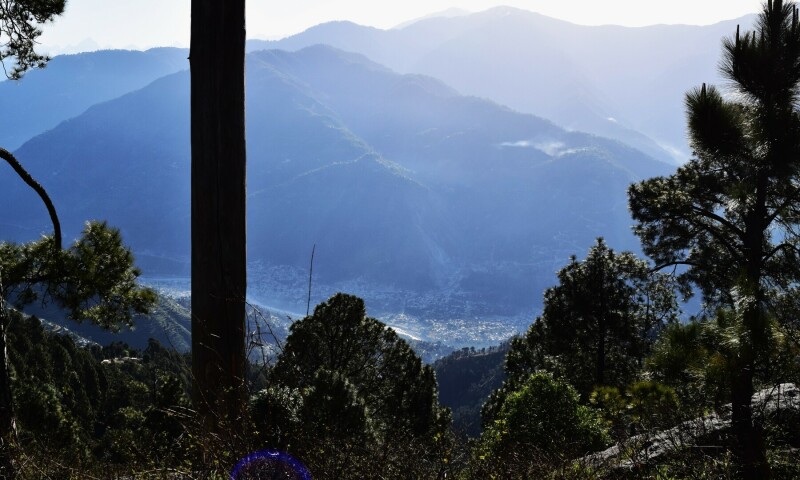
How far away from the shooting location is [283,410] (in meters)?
2.97

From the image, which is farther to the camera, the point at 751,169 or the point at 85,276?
the point at 751,169

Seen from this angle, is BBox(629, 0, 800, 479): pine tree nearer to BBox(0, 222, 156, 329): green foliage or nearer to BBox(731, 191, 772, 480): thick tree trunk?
BBox(731, 191, 772, 480): thick tree trunk

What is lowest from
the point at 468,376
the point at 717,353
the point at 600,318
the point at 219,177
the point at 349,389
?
the point at 468,376

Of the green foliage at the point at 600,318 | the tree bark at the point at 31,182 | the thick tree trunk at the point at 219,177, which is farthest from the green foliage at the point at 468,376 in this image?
the thick tree trunk at the point at 219,177

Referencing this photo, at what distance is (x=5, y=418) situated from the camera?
3.74 m

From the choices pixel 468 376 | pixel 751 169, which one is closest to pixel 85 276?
pixel 751 169

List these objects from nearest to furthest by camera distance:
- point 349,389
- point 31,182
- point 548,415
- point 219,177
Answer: point 219,177
point 31,182
point 548,415
point 349,389

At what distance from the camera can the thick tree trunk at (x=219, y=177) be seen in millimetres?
2539

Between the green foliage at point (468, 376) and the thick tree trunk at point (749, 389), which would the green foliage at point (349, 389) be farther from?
the green foliage at point (468, 376)

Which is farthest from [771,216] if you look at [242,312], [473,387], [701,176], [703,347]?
[473,387]

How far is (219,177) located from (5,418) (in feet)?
7.64

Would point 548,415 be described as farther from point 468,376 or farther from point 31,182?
point 468,376

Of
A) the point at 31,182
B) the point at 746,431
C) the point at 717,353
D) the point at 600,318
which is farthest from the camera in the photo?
the point at 600,318

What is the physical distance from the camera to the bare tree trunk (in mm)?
3502
